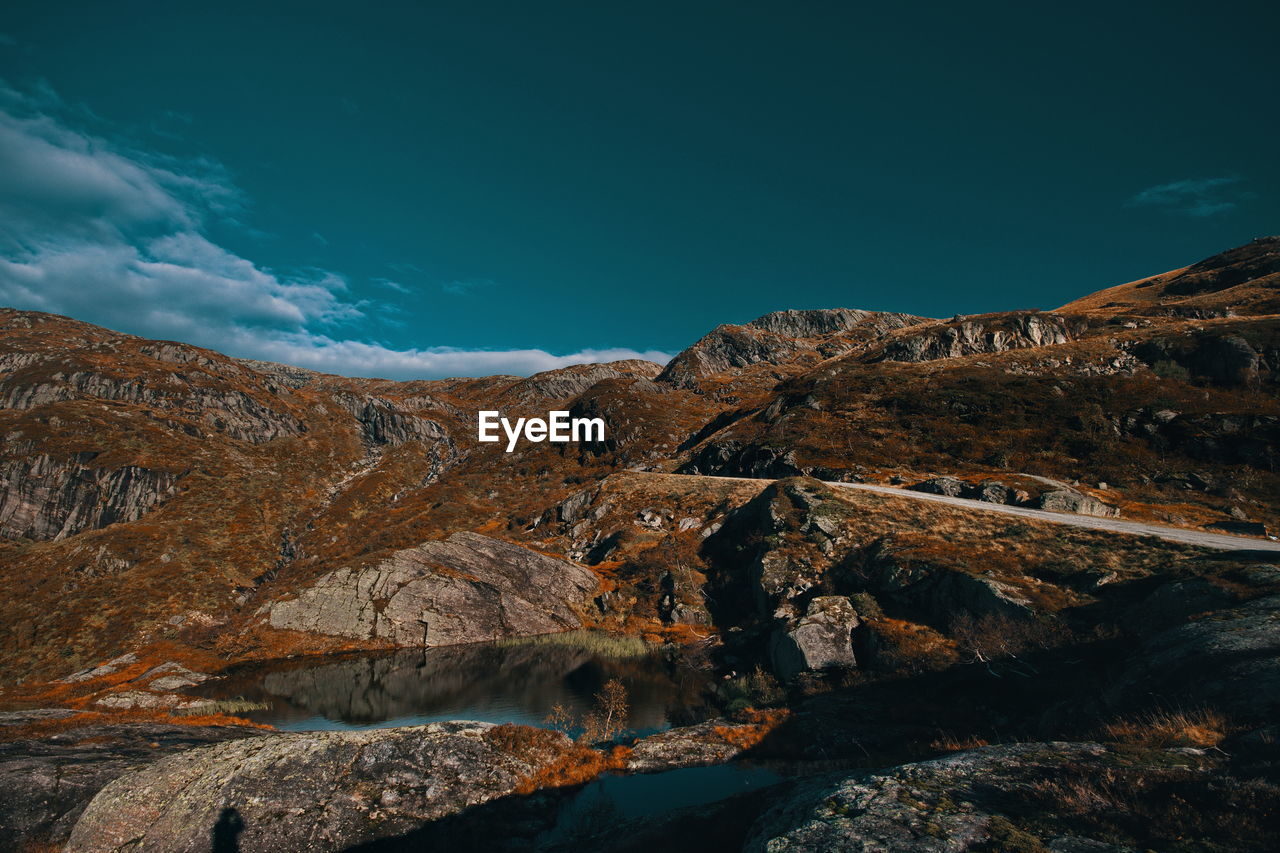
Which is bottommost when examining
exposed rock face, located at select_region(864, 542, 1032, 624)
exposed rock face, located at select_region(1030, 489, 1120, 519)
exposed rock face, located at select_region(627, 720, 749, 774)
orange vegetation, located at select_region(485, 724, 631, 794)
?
exposed rock face, located at select_region(627, 720, 749, 774)

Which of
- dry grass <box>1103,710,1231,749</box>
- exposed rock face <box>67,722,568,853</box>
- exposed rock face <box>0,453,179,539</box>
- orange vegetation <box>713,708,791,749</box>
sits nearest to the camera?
dry grass <box>1103,710,1231,749</box>

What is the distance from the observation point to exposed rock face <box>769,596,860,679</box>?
3847cm

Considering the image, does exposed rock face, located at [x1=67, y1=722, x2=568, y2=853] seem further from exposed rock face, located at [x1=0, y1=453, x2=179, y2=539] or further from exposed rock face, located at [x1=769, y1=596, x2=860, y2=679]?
exposed rock face, located at [x1=0, y1=453, x2=179, y2=539]

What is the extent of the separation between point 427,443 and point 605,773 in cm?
18945

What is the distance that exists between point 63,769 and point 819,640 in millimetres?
45086

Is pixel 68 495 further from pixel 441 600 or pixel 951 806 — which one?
pixel 951 806

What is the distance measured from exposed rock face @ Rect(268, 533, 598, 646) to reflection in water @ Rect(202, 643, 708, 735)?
12.4 feet

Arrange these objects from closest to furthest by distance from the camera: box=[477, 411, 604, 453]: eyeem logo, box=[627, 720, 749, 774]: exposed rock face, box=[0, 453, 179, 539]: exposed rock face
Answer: box=[627, 720, 749, 774]: exposed rock face, box=[0, 453, 179, 539]: exposed rock face, box=[477, 411, 604, 453]: eyeem logo

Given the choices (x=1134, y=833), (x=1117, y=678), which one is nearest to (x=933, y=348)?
(x=1117, y=678)

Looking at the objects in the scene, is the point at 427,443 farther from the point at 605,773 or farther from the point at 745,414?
the point at 605,773

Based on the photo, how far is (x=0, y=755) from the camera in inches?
1033

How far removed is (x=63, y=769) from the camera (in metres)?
24.5

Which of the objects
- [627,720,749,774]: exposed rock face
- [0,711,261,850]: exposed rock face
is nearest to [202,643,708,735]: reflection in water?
[627,720,749,774]: exposed rock face

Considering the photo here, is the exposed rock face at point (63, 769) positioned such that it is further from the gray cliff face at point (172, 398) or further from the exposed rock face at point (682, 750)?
the gray cliff face at point (172, 398)
